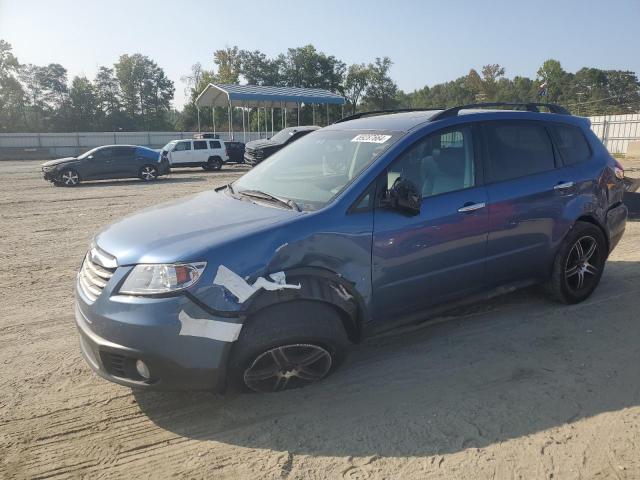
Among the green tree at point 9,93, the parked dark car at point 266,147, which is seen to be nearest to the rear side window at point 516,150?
the parked dark car at point 266,147

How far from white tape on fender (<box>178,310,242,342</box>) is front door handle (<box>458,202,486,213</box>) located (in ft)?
6.15

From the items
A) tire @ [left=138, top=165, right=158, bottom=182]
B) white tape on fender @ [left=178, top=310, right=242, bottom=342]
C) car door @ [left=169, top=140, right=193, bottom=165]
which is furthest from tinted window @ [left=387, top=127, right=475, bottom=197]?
car door @ [left=169, top=140, right=193, bottom=165]

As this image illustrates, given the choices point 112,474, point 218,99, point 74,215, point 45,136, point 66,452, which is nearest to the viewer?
point 112,474

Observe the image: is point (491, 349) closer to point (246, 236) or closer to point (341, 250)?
point (341, 250)

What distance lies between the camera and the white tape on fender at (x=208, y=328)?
2674 millimetres

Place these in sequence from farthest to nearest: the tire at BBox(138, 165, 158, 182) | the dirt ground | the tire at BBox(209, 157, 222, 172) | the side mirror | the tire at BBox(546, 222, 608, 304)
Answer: the tire at BBox(209, 157, 222, 172) → the tire at BBox(138, 165, 158, 182) → the tire at BBox(546, 222, 608, 304) → the side mirror → the dirt ground

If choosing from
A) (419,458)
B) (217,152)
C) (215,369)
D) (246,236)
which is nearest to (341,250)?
(246,236)

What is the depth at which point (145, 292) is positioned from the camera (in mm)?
2695

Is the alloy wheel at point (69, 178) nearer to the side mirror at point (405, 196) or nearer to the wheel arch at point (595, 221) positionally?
the side mirror at point (405, 196)

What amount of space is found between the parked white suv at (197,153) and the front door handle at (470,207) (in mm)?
22572

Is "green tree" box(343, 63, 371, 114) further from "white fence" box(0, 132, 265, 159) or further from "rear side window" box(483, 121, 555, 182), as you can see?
"rear side window" box(483, 121, 555, 182)

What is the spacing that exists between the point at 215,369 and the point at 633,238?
22.8 feet

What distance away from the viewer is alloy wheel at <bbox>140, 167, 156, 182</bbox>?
1934 centimetres

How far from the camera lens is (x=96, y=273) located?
2973 mm
